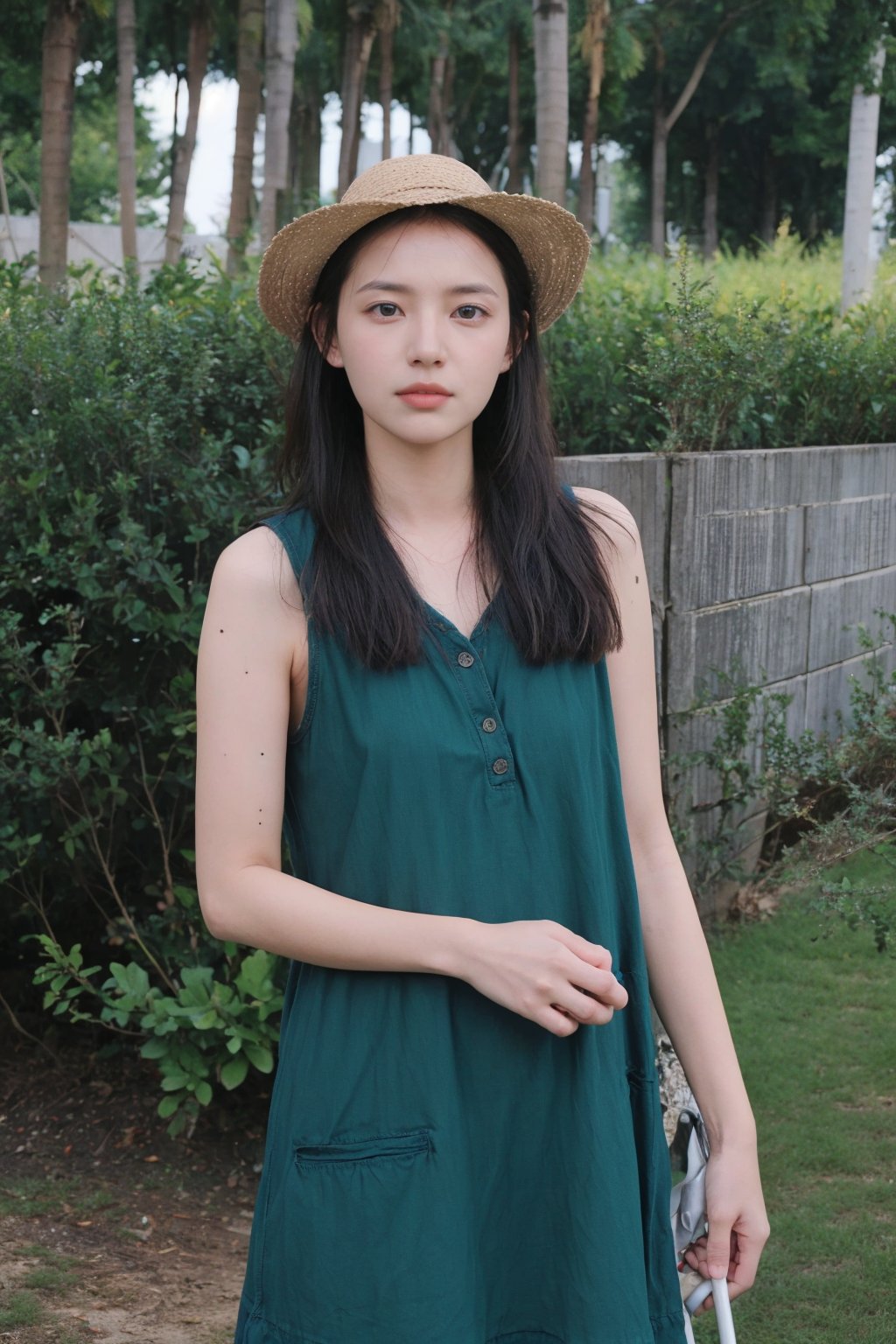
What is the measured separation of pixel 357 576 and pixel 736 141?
42.3 metres

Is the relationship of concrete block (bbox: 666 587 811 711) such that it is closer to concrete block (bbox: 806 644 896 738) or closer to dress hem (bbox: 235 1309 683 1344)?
concrete block (bbox: 806 644 896 738)

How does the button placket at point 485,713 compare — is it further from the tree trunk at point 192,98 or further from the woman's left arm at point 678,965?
the tree trunk at point 192,98

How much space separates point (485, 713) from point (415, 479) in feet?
1.09

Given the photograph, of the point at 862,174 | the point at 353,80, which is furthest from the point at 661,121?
the point at 862,174

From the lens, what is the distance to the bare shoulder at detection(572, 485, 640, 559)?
5.85 feet

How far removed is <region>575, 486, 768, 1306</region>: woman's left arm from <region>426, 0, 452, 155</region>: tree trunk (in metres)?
29.9

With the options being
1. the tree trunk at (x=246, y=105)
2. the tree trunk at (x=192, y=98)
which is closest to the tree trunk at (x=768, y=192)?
the tree trunk at (x=192, y=98)

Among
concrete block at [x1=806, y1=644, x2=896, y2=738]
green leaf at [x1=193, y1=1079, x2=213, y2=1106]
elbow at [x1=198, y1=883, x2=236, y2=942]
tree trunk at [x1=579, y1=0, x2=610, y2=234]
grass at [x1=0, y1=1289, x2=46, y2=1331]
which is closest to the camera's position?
elbow at [x1=198, y1=883, x2=236, y2=942]

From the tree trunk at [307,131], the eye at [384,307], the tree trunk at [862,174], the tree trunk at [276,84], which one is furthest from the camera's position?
the tree trunk at [307,131]

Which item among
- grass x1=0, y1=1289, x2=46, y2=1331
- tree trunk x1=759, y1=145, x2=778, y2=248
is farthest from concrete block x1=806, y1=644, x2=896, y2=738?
tree trunk x1=759, y1=145, x2=778, y2=248

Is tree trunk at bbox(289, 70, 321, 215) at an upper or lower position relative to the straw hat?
upper

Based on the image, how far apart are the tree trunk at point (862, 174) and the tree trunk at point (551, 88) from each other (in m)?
4.80

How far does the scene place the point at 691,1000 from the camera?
167cm

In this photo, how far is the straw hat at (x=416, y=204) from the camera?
1.63 meters
